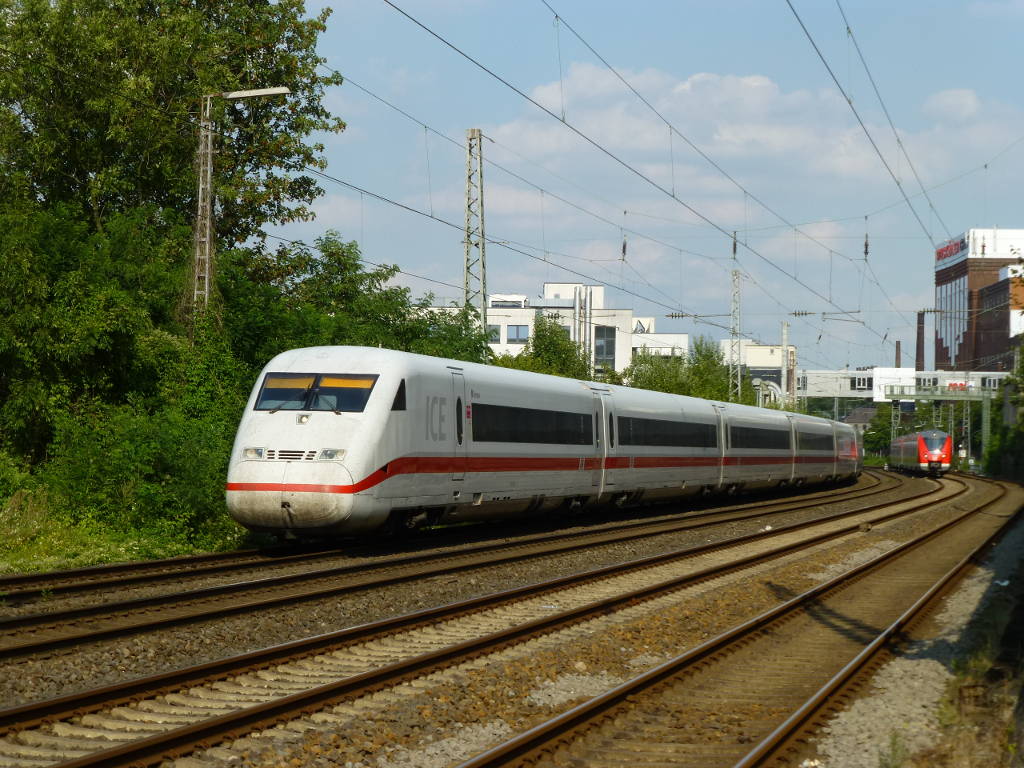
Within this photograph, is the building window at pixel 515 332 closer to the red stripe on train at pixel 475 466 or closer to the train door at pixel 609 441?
the red stripe on train at pixel 475 466

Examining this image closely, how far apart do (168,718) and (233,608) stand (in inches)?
148

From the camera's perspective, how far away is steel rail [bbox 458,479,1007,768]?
21.9 feet

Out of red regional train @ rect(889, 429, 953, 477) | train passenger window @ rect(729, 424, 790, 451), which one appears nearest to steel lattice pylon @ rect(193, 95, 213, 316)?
train passenger window @ rect(729, 424, 790, 451)

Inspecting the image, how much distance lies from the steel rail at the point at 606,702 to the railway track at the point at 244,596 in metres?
4.29

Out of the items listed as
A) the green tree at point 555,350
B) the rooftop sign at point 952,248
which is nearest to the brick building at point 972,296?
the rooftop sign at point 952,248

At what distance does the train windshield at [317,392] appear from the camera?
16.4 m

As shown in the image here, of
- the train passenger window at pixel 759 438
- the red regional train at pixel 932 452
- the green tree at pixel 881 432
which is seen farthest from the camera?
the green tree at pixel 881 432

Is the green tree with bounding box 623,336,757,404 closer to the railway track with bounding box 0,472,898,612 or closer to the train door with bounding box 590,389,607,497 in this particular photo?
the train door with bounding box 590,389,607,497

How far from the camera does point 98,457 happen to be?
18.0 m

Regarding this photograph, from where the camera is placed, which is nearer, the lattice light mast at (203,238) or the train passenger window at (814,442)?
the lattice light mast at (203,238)

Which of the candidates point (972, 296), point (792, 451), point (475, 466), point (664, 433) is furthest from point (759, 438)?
point (972, 296)

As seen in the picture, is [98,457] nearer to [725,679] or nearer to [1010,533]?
[725,679]

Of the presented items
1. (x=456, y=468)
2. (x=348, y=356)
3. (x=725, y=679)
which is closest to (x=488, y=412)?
(x=456, y=468)

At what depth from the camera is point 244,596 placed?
40.9 ft
